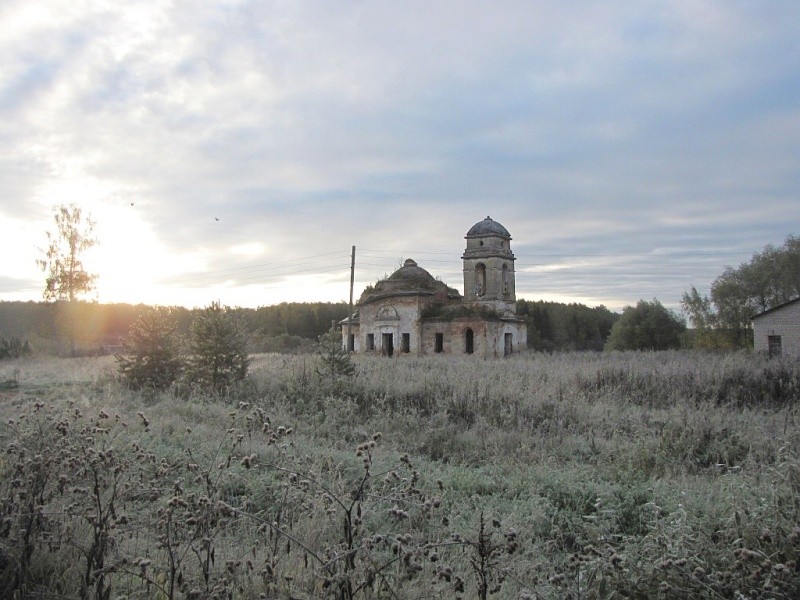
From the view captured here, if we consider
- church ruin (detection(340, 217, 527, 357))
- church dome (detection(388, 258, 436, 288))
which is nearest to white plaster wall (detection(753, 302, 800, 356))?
church ruin (detection(340, 217, 527, 357))

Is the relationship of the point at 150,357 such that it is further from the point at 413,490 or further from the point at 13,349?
the point at 13,349

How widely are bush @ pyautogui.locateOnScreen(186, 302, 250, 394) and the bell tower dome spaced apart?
1941 centimetres

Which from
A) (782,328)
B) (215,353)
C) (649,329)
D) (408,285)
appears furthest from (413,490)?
(649,329)

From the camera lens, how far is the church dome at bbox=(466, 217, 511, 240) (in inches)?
1380

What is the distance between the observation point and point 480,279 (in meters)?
36.3

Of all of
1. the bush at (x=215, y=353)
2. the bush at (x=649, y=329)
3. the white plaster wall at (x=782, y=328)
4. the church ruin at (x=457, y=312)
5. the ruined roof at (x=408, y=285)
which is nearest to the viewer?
the bush at (x=215, y=353)

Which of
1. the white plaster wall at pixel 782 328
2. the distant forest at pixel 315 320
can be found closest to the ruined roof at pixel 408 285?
the white plaster wall at pixel 782 328

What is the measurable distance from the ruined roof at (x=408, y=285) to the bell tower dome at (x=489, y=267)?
6.90 ft

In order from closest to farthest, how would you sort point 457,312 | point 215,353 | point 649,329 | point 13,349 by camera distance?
point 215,353
point 13,349
point 457,312
point 649,329

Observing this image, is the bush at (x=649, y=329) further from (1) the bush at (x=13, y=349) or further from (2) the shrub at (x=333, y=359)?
(1) the bush at (x=13, y=349)

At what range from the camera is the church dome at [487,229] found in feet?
115

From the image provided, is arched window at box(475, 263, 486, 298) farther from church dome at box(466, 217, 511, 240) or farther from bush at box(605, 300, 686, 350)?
bush at box(605, 300, 686, 350)

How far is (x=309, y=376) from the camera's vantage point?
660 inches

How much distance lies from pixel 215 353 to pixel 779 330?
30.1 meters
